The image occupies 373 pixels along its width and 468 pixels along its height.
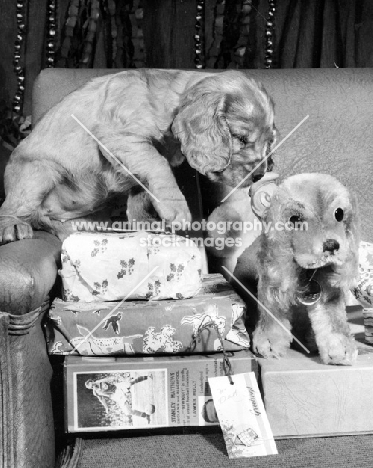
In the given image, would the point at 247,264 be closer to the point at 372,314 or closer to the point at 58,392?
the point at 372,314

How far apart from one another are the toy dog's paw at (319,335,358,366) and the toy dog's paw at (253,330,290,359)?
0.09 m

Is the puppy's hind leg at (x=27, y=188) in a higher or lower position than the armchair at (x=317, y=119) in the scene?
Result: lower

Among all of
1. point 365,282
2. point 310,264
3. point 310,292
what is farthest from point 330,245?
point 365,282

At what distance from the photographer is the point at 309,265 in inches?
48.0

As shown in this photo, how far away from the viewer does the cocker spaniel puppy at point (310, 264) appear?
122 cm

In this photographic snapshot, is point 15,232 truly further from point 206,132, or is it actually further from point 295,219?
point 295,219

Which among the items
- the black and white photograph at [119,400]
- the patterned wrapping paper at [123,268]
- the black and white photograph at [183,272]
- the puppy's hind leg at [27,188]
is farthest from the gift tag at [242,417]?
the puppy's hind leg at [27,188]

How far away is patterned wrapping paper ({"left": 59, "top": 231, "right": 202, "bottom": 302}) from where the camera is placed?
1322 mm

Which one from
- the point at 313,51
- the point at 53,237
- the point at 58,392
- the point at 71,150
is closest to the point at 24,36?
the point at 71,150

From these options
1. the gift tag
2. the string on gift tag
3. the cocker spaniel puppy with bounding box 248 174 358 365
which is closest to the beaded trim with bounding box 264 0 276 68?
the cocker spaniel puppy with bounding box 248 174 358 365

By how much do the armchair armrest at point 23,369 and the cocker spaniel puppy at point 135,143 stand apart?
37 centimetres

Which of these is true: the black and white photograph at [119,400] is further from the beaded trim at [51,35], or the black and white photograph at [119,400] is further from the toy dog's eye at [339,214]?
the beaded trim at [51,35]

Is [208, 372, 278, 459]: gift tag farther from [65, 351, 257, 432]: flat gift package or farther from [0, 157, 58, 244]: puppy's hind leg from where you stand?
[0, 157, 58, 244]: puppy's hind leg

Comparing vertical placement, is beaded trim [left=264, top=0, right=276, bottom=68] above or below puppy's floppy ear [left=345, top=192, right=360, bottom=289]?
above
